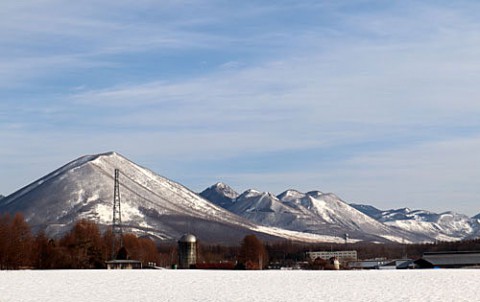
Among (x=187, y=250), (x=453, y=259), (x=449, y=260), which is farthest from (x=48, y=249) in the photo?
(x=453, y=259)

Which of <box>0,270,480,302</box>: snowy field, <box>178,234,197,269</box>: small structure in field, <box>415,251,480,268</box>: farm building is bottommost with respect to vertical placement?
<box>0,270,480,302</box>: snowy field

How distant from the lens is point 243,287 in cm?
4691

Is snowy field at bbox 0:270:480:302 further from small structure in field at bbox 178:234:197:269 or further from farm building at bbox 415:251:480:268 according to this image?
small structure in field at bbox 178:234:197:269

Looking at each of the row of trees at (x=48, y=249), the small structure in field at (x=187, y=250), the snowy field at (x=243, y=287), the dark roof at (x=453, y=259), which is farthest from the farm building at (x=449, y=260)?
the snowy field at (x=243, y=287)

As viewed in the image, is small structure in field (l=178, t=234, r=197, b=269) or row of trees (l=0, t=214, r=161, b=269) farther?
small structure in field (l=178, t=234, r=197, b=269)

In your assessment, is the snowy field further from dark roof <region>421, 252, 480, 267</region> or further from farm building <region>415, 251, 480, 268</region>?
dark roof <region>421, 252, 480, 267</region>

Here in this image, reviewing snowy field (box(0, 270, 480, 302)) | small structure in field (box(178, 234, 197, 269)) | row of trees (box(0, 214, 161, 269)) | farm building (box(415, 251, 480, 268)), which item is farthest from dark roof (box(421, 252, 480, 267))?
snowy field (box(0, 270, 480, 302))

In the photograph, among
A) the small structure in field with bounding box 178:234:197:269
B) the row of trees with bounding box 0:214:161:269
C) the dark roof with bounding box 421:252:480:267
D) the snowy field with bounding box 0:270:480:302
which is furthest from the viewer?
the small structure in field with bounding box 178:234:197:269

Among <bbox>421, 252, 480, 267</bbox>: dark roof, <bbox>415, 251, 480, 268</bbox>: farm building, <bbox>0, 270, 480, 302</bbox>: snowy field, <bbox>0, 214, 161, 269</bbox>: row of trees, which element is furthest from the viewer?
<bbox>421, 252, 480, 267</bbox>: dark roof

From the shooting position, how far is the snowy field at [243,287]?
40.9 metres

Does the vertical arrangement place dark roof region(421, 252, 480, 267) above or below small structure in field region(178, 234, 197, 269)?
below

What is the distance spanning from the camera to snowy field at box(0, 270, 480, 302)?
→ 4094 cm

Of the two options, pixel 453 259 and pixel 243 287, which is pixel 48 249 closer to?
pixel 453 259

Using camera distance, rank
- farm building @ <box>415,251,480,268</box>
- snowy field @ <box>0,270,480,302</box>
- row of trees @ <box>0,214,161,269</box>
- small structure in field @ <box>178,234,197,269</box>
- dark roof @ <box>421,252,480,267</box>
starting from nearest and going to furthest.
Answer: snowy field @ <box>0,270,480,302</box> < row of trees @ <box>0,214,161,269</box> < farm building @ <box>415,251,480,268</box> < dark roof @ <box>421,252,480,267</box> < small structure in field @ <box>178,234,197,269</box>
